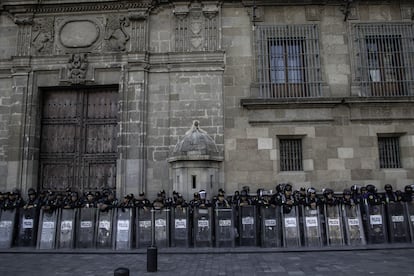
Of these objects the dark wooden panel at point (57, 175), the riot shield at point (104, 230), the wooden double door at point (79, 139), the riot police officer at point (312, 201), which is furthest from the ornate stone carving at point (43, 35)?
the riot police officer at point (312, 201)

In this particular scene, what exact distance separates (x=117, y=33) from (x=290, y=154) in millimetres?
7800

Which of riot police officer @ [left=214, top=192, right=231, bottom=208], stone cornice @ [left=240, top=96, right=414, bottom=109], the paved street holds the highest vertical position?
stone cornice @ [left=240, top=96, right=414, bottom=109]

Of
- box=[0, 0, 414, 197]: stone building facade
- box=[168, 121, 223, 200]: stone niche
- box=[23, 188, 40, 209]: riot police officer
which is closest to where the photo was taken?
box=[23, 188, 40, 209]: riot police officer

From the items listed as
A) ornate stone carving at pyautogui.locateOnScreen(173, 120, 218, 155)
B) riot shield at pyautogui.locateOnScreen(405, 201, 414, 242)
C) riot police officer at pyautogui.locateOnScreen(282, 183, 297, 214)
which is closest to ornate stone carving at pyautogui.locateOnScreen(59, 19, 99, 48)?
ornate stone carving at pyautogui.locateOnScreen(173, 120, 218, 155)

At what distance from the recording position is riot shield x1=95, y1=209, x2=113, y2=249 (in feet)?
34.6

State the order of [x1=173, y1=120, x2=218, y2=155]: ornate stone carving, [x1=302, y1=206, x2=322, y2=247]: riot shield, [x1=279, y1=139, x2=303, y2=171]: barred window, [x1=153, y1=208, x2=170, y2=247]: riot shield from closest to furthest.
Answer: [x1=302, y1=206, x2=322, y2=247]: riot shield
[x1=153, y1=208, x2=170, y2=247]: riot shield
[x1=173, y1=120, x2=218, y2=155]: ornate stone carving
[x1=279, y1=139, x2=303, y2=171]: barred window

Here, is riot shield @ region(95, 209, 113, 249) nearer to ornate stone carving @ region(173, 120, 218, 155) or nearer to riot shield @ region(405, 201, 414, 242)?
ornate stone carving @ region(173, 120, 218, 155)

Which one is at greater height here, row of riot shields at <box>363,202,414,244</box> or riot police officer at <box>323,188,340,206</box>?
riot police officer at <box>323,188,340,206</box>

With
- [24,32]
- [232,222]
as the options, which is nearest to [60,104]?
[24,32]

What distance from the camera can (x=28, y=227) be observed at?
11.1 m

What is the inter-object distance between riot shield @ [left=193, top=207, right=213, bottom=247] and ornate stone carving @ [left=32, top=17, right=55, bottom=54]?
8.56 m

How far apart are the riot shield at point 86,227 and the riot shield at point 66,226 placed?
173 mm

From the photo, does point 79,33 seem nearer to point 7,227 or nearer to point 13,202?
point 13,202

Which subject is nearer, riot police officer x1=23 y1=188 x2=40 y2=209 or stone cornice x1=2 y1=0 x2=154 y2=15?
riot police officer x1=23 y1=188 x2=40 y2=209
